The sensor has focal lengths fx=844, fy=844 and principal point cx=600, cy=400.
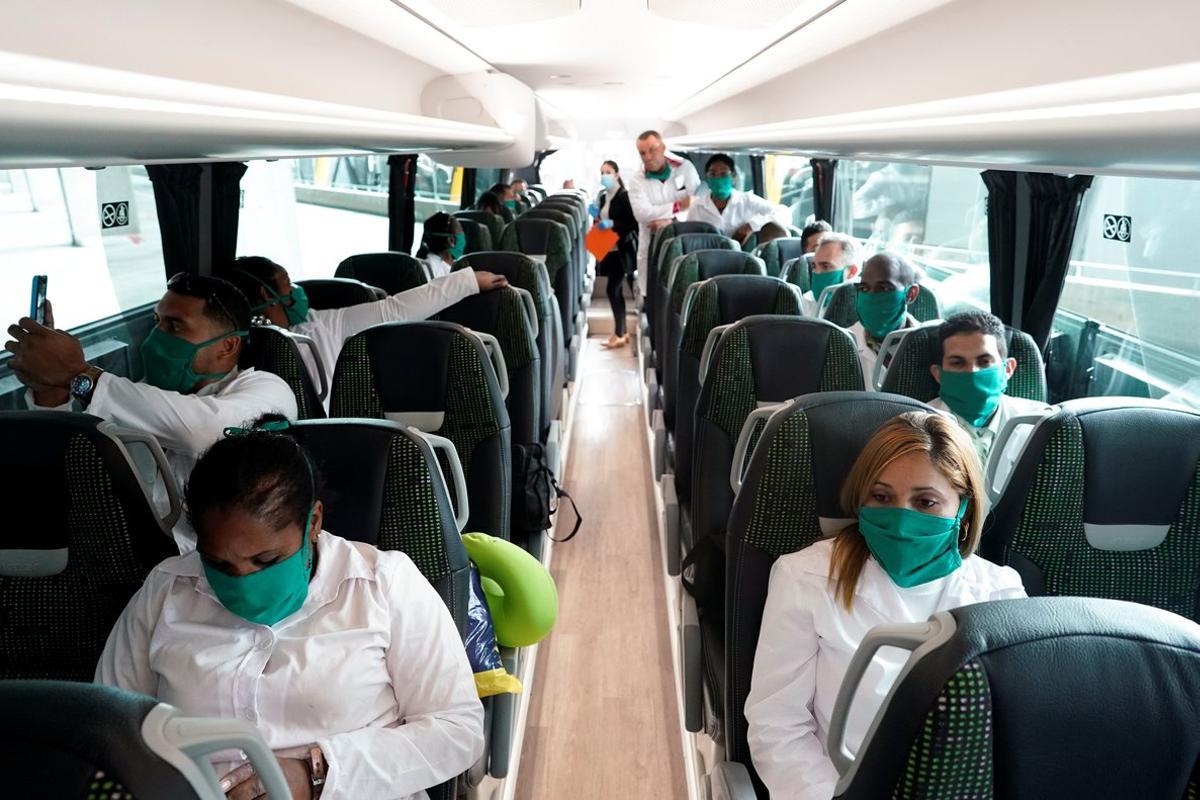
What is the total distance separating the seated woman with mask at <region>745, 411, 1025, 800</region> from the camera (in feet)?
5.40

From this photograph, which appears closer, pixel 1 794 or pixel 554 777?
pixel 1 794

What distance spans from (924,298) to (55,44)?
3.83 meters

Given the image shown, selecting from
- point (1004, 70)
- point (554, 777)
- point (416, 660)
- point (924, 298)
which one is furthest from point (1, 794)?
point (924, 298)

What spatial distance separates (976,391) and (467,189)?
958 centimetres

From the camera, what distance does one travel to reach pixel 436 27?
2586 millimetres

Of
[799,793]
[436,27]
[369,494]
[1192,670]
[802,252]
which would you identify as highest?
[436,27]

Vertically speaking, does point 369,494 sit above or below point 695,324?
below

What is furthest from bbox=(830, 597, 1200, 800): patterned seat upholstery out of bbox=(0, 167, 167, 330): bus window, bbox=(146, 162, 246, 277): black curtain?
bbox=(146, 162, 246, 277): black curtain

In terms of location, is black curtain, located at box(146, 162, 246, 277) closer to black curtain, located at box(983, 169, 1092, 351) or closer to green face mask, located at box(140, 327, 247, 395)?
green face mask, located at box(140, 327, 247, 395)

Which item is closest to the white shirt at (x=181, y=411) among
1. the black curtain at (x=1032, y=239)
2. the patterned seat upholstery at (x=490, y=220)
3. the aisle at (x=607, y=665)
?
the aisle at (x=607, y=665)

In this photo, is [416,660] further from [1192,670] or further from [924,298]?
[924,298]

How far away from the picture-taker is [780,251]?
5.92 metres

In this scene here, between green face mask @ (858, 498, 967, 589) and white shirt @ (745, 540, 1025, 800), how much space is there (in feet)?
0.17

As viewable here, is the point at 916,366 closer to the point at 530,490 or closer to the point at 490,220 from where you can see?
the point at 530,490
